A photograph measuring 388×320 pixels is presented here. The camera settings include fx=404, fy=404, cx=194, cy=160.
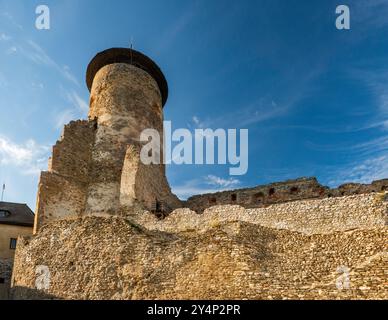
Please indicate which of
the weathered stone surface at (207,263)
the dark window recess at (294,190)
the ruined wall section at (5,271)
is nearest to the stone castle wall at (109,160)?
the ruined wall section at (5,271)

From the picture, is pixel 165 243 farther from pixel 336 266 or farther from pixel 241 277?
pixel 336 266

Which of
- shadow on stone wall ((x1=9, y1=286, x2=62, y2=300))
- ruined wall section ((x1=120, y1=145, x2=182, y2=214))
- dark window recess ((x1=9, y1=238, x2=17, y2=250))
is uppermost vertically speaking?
ruined wall section ((x1=120, y1=145, x2=182, y2=214))

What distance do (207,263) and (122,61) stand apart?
16.6 m

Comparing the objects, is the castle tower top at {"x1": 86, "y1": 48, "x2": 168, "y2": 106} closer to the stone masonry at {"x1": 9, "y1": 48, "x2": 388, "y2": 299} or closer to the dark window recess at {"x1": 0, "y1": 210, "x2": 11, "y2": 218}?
the stone masonry at {"x1": 9, "y1": 48, "x2": 388, "y2": 299}

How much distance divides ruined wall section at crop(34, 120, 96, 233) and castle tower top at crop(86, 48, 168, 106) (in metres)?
4.65

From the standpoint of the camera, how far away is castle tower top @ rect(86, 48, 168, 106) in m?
24.6

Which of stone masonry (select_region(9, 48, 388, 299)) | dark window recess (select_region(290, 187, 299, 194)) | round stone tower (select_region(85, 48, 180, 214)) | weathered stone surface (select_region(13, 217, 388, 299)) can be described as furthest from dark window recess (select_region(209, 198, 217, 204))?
weathered stone surface (select_region(13, 217, 388, 299))

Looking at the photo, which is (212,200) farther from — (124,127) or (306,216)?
(306,216)

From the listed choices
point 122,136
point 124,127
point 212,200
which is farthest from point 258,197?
point 124,127

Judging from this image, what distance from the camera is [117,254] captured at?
13031 millimetres

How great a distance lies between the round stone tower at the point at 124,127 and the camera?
19605 millimetres

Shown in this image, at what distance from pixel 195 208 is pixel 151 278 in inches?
473
